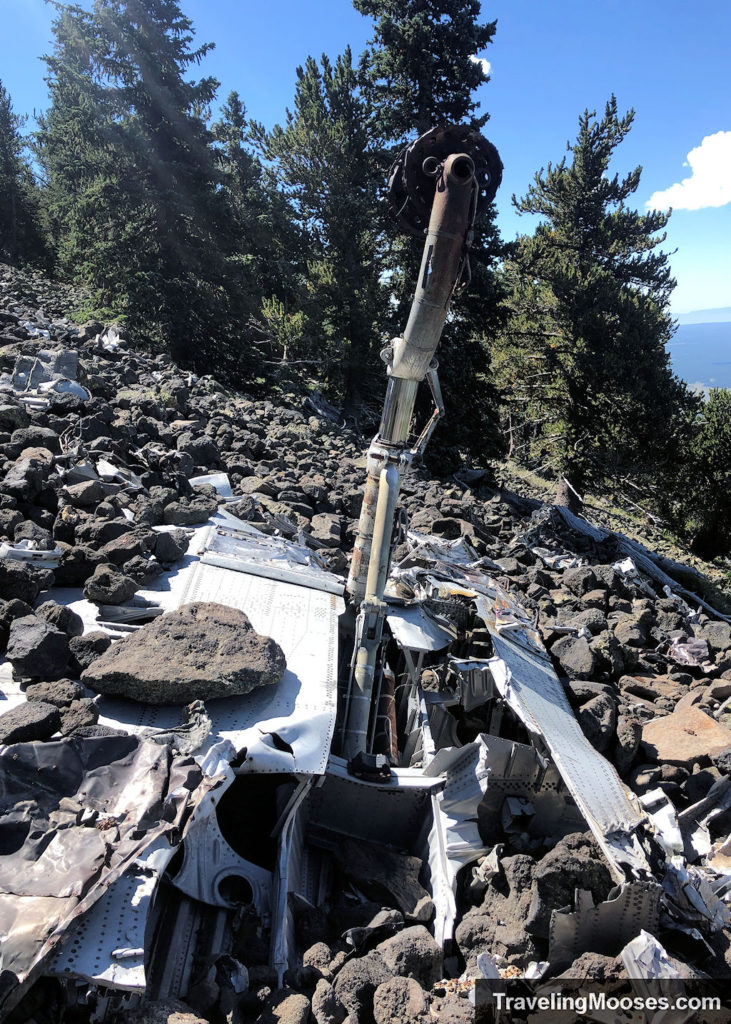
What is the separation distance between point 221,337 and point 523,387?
10.4 metres

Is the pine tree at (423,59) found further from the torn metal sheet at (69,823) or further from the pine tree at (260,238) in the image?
the torn metal sheet at (69,823)

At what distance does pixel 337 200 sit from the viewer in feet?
62.5

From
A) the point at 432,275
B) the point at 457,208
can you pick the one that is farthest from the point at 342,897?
the point at 457,208

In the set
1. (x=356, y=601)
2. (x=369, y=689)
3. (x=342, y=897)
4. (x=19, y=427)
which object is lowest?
(x=342, y=897)

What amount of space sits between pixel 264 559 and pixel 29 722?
329 centimetres

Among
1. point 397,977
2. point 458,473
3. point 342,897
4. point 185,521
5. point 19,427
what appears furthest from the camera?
point 458,473

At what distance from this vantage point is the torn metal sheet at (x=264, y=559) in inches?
257

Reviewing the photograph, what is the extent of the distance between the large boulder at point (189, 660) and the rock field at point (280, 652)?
19 millimetres

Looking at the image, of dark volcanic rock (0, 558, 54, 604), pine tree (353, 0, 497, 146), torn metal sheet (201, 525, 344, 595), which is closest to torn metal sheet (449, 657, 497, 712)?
torn metal sheet (201, 525, 344, 595)

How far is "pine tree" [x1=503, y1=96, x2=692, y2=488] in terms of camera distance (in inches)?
634

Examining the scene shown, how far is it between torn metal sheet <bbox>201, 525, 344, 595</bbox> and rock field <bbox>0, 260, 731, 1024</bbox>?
43cm

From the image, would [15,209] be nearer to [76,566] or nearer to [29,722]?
[76,566]

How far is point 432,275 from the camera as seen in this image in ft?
14.8

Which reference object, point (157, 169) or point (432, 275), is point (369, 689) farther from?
point (157, 169)
